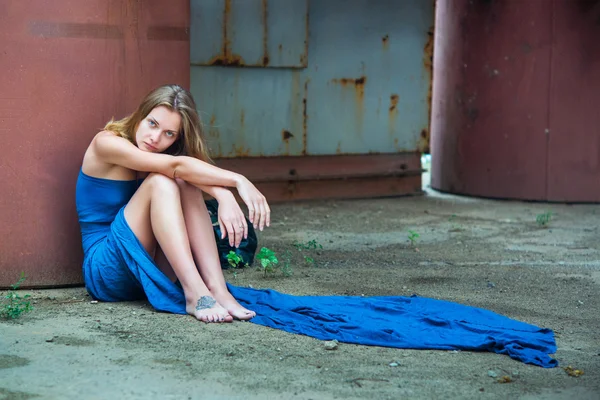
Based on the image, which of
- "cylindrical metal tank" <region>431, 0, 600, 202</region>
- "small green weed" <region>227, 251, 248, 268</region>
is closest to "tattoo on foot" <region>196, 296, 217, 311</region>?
"small green weed" <region>227, 251, 248, 268</region>

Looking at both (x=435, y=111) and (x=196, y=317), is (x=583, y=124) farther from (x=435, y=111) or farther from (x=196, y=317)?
(x=196, y=317)

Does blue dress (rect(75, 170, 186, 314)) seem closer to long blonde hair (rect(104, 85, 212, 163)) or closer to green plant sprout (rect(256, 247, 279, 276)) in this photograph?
long blonde hair (rect(104, 85, 212, 163))

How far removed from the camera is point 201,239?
4555 millimetres

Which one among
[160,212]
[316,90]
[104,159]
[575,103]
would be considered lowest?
[160,212]

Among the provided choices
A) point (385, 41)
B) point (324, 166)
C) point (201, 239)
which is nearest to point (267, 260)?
point (201, 239)

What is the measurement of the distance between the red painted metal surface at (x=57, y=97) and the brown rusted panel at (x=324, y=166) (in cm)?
349

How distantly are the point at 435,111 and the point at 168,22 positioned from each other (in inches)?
226

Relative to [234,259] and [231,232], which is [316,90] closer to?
[234,259]

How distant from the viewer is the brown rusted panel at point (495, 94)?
30.0 ft

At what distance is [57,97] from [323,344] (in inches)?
81.4

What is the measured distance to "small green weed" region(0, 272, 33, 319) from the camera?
4.33 m

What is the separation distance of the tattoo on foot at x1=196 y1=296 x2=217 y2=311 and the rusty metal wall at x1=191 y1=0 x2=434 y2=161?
418cm

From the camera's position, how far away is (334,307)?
4.57 meters

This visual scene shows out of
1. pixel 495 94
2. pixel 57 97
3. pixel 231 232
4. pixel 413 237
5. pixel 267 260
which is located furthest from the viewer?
pixel 495 94
